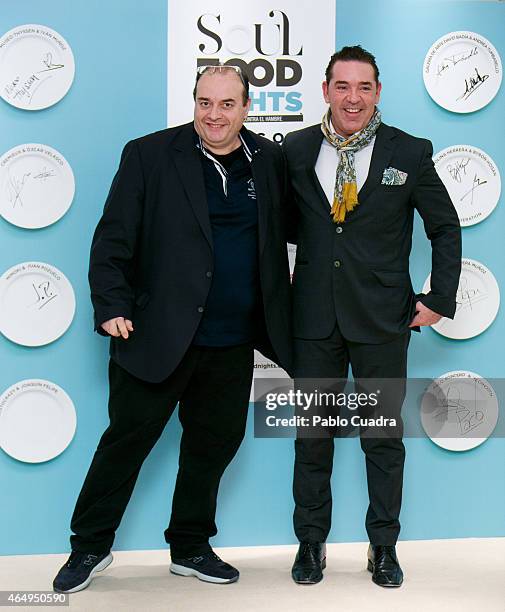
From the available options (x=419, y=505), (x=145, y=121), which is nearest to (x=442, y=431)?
(x=419, y=505)

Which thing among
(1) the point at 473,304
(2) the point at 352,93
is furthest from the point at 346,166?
(1) the point at 473,304

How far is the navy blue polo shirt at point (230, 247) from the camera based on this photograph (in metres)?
2.82

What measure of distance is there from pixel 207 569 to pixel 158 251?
106 cm

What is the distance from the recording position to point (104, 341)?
324cm

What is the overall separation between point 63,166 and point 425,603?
1.86 meters

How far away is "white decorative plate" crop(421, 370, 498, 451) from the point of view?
11.3 feet

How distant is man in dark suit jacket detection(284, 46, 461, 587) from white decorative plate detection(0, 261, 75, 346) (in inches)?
32.1

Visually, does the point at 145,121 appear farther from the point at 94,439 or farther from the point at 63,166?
the point at 94,439

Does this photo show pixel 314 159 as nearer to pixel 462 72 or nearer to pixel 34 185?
pixel 462 72

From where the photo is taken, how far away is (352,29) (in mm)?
→ 3279

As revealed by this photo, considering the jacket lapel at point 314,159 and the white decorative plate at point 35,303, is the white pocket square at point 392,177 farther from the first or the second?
the white decorative plate at point 35,303

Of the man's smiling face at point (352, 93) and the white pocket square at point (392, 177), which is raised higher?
the man's smiling face at point (352, 93)

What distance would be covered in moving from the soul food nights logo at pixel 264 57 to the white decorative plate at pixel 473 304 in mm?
842
